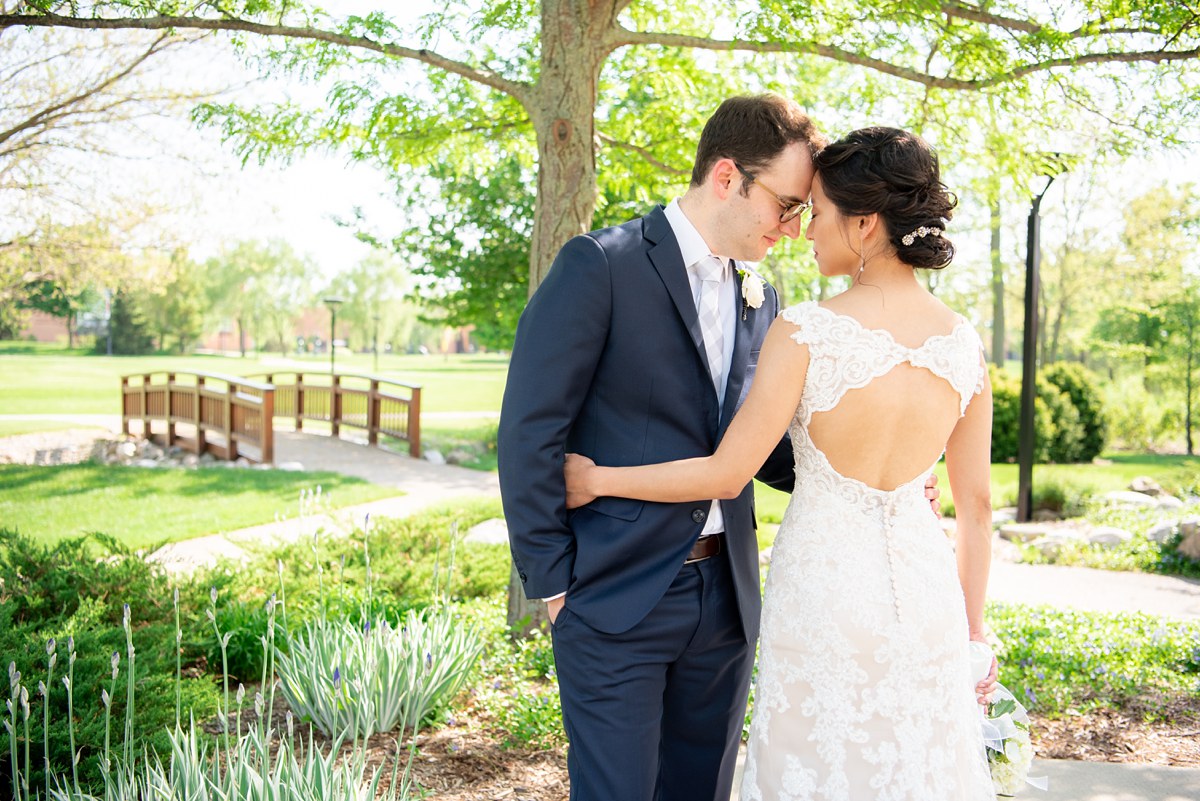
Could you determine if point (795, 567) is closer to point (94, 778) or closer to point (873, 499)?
point (873, 499)

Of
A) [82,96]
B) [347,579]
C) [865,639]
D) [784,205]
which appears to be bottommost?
[347,579]

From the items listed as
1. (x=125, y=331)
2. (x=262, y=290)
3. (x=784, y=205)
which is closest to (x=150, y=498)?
(x=125, y=331)

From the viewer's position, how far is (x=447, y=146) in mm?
5812

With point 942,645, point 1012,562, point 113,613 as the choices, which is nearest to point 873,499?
point 942,645

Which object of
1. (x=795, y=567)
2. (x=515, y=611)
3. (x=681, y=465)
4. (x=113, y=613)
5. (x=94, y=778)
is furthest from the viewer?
(x=515, y=611)

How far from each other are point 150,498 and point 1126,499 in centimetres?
1110

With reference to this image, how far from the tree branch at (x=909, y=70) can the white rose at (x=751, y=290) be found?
2464 millimetres

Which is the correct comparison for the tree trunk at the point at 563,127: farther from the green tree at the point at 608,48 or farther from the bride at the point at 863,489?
the bride at the point at 863,489

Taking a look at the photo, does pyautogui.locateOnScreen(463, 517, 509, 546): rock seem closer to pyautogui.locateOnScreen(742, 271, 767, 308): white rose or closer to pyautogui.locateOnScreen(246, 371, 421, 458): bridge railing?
pyautogui.locateOnScreen(742, 271, 767, 308): white rose

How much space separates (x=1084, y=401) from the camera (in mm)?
16562

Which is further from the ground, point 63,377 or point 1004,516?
point 63,377

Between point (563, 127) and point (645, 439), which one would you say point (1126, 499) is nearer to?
point (563, 127)

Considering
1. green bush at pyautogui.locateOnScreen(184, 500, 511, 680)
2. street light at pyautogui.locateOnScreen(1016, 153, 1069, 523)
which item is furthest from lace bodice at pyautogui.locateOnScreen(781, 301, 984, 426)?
street light at pyautogui.locateOnScreen(1016, 153, 1069, 523)

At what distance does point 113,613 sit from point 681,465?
11.3ft
